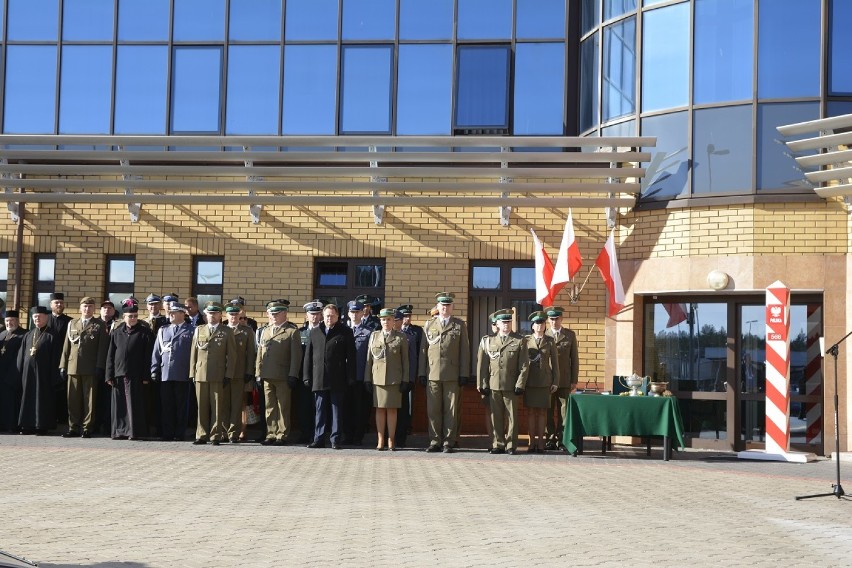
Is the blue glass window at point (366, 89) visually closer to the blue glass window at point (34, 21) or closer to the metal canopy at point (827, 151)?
the blue glass window at point (34, 21)

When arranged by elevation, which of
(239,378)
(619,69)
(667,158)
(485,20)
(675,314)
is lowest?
(239,378)

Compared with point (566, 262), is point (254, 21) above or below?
above

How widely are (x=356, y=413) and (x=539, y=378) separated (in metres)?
2.44

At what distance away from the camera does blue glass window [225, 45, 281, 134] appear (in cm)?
1766

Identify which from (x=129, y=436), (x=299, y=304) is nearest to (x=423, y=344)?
(x=299, y=304)

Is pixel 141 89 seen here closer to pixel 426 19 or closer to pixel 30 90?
pixel 30 90

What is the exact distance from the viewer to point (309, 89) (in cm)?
1762

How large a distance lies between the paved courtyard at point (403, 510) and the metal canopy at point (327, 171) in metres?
3.92

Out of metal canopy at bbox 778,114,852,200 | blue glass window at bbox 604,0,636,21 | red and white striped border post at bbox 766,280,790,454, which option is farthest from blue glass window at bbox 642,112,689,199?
red and white striped border post at bbox 766,280,790,454

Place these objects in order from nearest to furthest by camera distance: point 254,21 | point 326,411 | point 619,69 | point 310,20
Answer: point 326,411, point 619,69, point 310,20, point 254,21

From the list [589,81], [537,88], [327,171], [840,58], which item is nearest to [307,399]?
[327,171]

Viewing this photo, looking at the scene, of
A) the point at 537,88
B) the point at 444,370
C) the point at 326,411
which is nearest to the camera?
the point at 444,370

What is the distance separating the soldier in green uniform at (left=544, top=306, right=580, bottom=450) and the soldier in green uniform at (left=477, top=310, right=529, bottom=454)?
65cm

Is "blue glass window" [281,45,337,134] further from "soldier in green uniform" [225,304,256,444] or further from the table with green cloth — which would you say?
the table with green cloth
